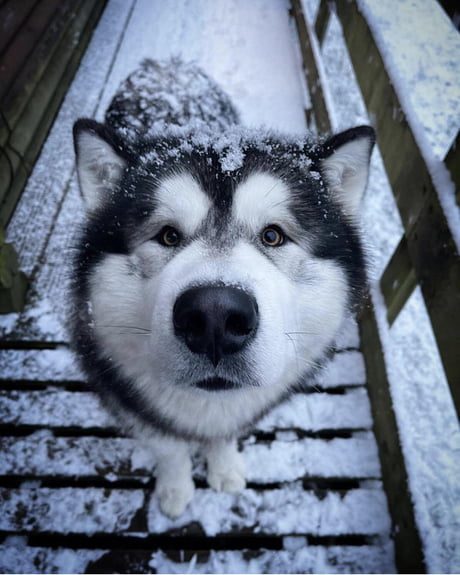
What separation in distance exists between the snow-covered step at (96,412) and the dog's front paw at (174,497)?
1.58 feet

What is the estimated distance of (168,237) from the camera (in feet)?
4.03

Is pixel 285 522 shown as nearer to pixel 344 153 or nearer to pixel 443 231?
pixel 443 231

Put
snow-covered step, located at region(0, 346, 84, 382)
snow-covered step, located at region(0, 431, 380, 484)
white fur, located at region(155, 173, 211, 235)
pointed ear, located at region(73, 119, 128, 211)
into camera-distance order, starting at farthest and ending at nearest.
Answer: snow-covered step, located at region(0, 346, 84, 382) → snow-covered step, located at region(0, 431, 380, 484) → pointed ear, located at region(73, 119, 128, 211) → white fur, located at region(155, 173, 211, 235)

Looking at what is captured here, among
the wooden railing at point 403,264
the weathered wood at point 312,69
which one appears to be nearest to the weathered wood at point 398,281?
the wooden railing at point 403,264

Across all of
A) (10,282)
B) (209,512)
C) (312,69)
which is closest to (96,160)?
(10,282)

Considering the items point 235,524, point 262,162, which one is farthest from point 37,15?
point 235,524

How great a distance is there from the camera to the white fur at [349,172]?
1.33 m

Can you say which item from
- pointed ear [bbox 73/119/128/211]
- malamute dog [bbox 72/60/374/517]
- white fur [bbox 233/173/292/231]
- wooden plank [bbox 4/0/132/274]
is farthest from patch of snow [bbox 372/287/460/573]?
wooden plank [bbox 4/0/132/274]

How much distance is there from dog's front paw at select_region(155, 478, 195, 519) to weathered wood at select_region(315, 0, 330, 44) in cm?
462

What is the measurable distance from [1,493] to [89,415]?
21.2 inches

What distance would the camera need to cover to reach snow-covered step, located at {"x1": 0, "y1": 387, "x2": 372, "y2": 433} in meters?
1.93

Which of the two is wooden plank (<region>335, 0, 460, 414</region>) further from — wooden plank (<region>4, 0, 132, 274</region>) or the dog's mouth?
wooden plank (<region>4, 0, 132, 274</region>)

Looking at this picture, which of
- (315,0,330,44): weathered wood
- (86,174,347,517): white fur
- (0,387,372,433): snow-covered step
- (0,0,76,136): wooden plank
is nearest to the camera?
(86,174,347,517): white fur

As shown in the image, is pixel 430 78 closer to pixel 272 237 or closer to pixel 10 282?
pixel 272 237
